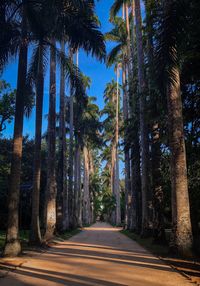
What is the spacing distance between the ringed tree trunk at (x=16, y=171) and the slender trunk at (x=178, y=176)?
527 centimetres

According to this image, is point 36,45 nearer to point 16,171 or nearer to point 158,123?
point 16,171

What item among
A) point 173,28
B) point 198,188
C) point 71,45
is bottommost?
point 198,188

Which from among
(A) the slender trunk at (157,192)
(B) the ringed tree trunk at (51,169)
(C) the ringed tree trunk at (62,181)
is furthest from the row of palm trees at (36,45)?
(C) the ringed tree trunk at (62,181)

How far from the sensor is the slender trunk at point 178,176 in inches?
428

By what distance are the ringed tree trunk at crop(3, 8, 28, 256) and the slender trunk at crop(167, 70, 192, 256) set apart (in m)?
5.27

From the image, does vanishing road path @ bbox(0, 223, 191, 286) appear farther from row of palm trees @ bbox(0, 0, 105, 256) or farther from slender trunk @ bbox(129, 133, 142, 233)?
slender trunk @ bbox(129, 133, 142, 233)

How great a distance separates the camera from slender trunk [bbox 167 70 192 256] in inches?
428

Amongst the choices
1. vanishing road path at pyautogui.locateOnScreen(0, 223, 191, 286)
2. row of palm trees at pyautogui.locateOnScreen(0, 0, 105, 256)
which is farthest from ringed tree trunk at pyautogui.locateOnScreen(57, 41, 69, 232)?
vanishing road path at pyautogui.locateOnScreen(0, 223, 191, 286)

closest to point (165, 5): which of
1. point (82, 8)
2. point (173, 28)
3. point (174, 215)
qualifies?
point (173, 28)

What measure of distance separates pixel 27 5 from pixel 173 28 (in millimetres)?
6023

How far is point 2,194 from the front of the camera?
30.2m

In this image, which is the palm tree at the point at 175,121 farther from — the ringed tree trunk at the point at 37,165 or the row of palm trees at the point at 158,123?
the ringed tree trunk at the point at 37,165

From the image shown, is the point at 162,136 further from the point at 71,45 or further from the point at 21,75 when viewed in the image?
the point at 21,75

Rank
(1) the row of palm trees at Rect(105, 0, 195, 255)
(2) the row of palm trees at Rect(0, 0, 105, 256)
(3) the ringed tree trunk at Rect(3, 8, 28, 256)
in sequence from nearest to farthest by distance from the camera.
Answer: (1) the row of palm trees at Rect(105, 0, 195, 255)
(3) the ringed tree trunk at Rect(3, 8, 28, 256)
(2) the row of palm trees at Rect(0, 0, 105, 256)
